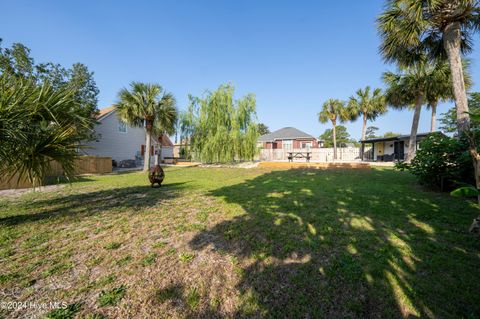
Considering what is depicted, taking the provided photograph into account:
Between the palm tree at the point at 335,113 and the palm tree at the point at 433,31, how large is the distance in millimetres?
17843

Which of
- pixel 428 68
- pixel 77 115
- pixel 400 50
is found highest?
pixel 428 68

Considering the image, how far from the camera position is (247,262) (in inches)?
100

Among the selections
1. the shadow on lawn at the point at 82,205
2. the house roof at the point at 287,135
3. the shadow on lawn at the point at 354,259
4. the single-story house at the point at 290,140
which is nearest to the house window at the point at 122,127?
the shadow on lawn at the point at 82,205

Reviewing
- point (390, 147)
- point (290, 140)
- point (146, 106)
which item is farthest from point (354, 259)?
point (290, 140)

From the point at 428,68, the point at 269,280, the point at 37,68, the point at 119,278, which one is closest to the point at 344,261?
the point at 269,280

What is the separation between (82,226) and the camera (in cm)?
388

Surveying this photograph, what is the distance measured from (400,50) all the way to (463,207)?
20.6ft

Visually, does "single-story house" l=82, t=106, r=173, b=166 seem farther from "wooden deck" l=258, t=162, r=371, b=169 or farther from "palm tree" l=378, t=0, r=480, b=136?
"palm tree" l=378, t=0, r=480, b=136

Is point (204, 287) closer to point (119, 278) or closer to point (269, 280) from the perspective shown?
point (269, 280)

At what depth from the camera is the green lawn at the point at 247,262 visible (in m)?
1.84

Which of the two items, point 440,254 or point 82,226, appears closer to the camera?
point 440,254

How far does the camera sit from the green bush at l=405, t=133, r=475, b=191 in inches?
213

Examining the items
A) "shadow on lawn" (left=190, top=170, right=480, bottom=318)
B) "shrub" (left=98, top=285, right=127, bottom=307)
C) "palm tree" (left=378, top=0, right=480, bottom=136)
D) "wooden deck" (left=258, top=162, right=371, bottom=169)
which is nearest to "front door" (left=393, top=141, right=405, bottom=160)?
"wooden deck" (left=258, top=162, right=371, bottom=169)

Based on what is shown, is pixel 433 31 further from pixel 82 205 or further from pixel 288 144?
pixel 288 144
